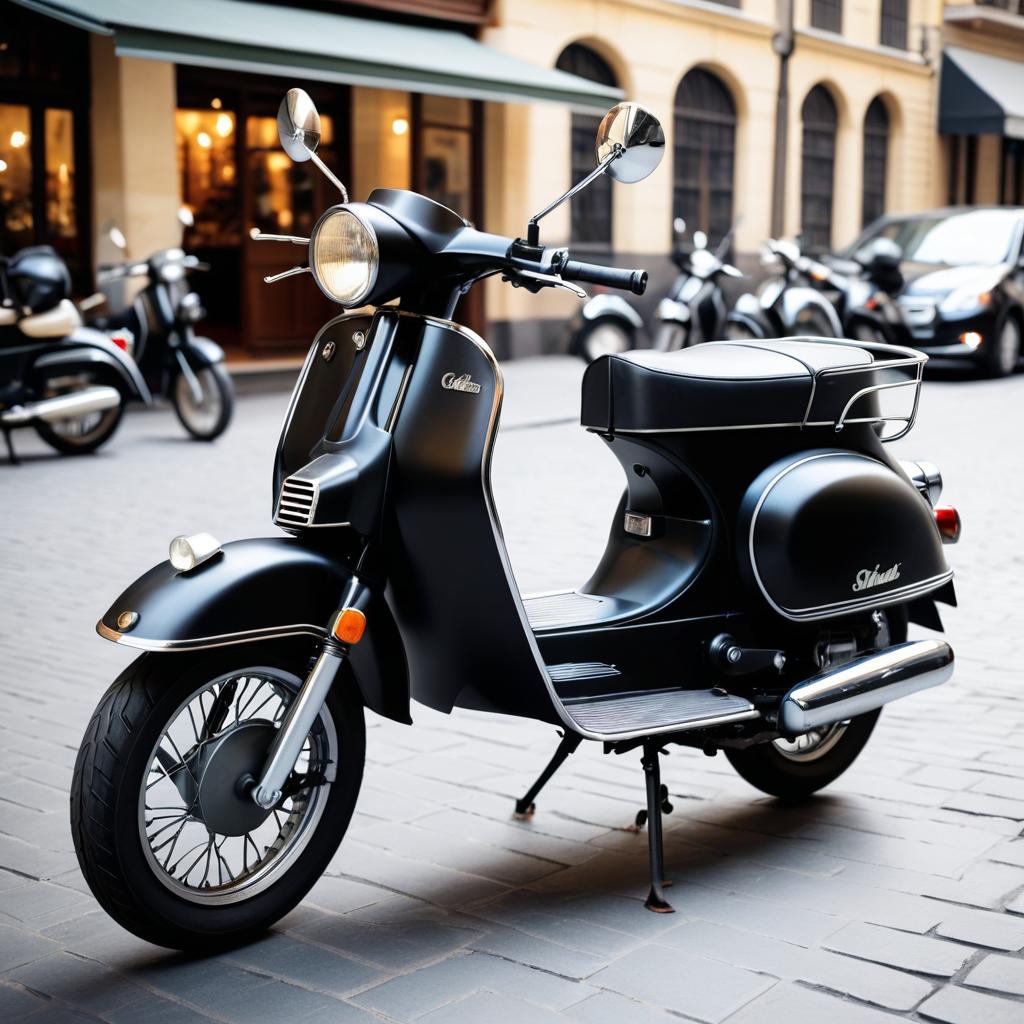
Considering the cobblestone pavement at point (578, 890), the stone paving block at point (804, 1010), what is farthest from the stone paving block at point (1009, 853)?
the stone paving block at point (804, 1010)

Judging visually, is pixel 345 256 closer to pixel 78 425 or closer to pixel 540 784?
pixel 540 784

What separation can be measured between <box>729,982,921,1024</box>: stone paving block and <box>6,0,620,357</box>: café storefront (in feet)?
33.0

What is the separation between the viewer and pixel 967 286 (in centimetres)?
1517

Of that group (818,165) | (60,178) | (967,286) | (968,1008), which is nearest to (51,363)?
(60,178)

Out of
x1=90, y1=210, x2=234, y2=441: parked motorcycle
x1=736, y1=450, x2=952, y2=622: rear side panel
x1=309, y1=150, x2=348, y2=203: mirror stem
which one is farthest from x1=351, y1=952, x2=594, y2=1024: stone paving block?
x1=90, y1=210, x2=234, y2=441: parked motorcycle

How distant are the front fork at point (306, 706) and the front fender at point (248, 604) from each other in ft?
0.18

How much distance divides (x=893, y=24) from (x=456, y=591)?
1002 inches

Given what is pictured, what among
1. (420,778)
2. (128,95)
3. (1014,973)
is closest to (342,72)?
(128,95)

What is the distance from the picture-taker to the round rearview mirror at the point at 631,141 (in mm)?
3201

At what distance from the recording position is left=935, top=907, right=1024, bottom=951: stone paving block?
3.04m

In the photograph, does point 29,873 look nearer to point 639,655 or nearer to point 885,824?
point 639,655

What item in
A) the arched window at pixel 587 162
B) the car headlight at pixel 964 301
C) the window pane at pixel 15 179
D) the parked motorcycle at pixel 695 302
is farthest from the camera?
the arched window at pixel 587 162

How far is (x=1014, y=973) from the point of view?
2.90 m

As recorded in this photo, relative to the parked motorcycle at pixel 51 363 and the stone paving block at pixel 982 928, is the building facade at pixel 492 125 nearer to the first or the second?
the parked motorcycle at pixel 51 363
